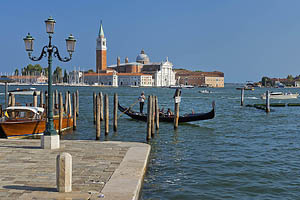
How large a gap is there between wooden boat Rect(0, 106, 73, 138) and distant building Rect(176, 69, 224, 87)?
112402 mm

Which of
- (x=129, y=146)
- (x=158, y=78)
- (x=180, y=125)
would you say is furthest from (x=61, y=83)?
(x=129, y=146)

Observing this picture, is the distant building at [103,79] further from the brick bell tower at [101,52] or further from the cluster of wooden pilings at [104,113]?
the cluster of wooden pilings at [104,113]

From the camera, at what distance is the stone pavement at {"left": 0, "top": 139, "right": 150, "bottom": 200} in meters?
4.27

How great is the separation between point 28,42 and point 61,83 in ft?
371

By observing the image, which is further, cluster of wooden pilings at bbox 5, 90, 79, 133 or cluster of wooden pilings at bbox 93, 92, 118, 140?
cluster of wooden pilings at bbox 5, 90, 79, 133

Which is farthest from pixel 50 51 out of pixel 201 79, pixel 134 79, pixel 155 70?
pixel 201 79

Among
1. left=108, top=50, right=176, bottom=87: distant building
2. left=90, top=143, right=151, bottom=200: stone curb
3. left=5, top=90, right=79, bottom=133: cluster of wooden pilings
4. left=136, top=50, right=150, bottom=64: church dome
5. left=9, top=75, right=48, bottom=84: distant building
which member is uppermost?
left=136, top=50, right=150, bottom=64: church dome

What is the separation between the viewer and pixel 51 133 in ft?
22.6

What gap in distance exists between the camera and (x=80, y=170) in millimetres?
5371

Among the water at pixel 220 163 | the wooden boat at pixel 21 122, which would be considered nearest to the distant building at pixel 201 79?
the water at pixel 220 163

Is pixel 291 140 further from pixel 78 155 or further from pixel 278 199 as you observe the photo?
pixel 78 155

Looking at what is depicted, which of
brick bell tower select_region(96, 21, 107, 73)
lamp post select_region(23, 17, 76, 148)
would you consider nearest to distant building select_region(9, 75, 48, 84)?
brick bell tower select_region(96, 21, 107, 73)

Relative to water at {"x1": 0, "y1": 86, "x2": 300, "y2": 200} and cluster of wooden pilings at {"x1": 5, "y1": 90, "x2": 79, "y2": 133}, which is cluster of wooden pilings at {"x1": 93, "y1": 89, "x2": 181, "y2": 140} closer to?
water at {"x1": 0, "y1": 86, "x2": 300, "y2": 200}

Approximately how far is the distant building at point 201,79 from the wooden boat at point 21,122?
11240 cm
